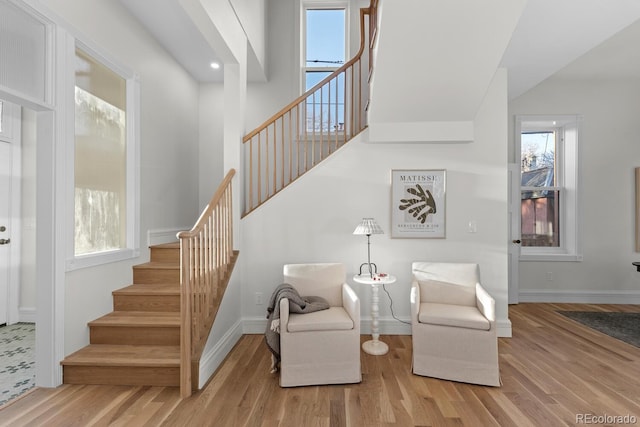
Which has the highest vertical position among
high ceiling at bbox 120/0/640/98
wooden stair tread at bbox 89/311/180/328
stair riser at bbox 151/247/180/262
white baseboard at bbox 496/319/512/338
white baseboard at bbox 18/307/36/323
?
high ceiling at bbox 120/0/640/98

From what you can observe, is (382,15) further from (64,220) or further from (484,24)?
(64,220)

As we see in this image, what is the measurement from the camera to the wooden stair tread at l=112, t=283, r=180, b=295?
300 cm

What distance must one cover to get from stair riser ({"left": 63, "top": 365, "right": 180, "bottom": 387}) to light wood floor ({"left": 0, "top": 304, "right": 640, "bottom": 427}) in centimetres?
5

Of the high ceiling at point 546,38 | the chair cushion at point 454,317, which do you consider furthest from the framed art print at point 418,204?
the high ceiling at point 546,38

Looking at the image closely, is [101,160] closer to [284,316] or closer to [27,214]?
[27,214]

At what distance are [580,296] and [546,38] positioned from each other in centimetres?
372

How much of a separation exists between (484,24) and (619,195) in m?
4.14

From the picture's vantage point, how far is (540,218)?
507 centimetres

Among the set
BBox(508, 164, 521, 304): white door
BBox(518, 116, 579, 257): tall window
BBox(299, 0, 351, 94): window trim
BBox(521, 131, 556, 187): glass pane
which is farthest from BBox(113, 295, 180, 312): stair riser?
BBox(521, 131, 556, 187): glass pane

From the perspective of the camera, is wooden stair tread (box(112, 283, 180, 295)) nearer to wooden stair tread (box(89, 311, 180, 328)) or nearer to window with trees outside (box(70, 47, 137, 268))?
wooden stair tread (box(89, 311, 180, 328))

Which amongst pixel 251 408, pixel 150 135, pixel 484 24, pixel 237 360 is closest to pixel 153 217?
pixel 150 135

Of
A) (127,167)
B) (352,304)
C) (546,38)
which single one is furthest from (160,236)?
(546,38)

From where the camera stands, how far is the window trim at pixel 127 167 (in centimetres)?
256

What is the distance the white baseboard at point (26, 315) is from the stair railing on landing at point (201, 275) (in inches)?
92.5
